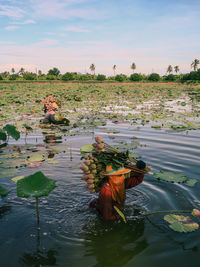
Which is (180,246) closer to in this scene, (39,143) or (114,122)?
(39,143)

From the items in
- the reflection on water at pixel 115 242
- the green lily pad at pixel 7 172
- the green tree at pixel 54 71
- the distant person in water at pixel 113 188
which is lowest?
the reflection on water at pixel 115 242

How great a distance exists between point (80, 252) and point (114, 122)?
7622mm

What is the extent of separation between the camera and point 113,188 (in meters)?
2.80

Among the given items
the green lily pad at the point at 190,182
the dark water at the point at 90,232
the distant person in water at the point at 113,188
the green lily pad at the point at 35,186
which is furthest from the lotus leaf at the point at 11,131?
the green lily pad at the point at 190,182

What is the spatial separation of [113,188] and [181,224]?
35.5 inches

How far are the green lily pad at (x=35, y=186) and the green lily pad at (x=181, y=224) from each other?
144 centimetres

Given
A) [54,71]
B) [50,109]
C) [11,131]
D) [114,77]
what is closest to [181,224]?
[11,131]

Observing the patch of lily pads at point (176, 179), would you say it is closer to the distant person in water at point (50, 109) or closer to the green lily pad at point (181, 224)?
the green lily pad at point (181, 224)

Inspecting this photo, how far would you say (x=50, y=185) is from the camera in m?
2.67

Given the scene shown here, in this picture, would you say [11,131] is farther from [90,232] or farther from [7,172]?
[90,232]

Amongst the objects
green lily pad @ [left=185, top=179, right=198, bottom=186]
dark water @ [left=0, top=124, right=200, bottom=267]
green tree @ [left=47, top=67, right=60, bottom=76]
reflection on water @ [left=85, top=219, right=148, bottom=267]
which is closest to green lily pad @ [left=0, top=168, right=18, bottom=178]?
dark water @ [left=0, top=124, right=200, bottom=267]

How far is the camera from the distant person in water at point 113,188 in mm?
2754

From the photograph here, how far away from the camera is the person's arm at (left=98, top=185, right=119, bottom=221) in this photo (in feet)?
A: 9.21

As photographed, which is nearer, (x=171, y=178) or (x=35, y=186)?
(x=35, y=186)
